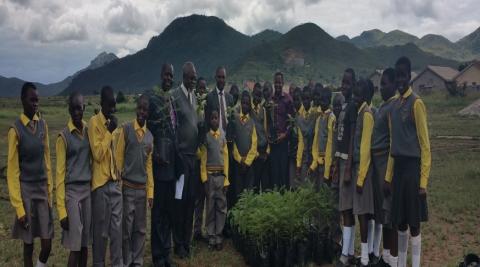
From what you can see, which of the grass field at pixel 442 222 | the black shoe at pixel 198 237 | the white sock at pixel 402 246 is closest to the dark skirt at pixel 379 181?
the white sock at pixel 402 246

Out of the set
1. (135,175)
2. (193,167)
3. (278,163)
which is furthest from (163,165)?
(278,163)

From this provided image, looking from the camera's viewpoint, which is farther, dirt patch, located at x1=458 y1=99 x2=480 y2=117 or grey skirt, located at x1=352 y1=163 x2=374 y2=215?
dirt patch, located at x1=458 y1=99 x2=480 y2=117

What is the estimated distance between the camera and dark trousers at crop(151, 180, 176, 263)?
5.97m

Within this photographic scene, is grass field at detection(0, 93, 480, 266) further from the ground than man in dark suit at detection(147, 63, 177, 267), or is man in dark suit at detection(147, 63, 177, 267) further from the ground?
man in dark suit at detection(147, 63, 177, 267)

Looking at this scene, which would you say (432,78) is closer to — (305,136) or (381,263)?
(305,136)

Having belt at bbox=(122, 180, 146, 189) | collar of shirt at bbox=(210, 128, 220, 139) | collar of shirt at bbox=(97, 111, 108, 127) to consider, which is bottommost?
belt at bbox=(122, 180, 146, 189)

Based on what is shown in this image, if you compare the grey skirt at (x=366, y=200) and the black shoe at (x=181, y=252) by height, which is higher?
the grey skirt at (x=366, y=200)

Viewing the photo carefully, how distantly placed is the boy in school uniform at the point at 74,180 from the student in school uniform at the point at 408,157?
3.50 m

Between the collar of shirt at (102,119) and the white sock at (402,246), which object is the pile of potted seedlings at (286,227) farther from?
the collar of shirt at (102,119)

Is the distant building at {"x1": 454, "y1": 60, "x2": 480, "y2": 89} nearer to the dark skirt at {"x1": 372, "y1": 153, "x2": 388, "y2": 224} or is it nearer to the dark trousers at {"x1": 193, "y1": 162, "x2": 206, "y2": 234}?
the dark trousers at {"x1": 193, "y1": 162, "x2": 206, "y2": 234}

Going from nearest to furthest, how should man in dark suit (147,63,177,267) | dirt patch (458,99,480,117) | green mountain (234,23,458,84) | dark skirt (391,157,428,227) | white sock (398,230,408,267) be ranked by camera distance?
dark skirt (391,157,428,227), white sock (398,230,408,267), man in dark suit (147,63,177,267), dirt patch (458,99,480,117), green mountain (234,23,458,84)

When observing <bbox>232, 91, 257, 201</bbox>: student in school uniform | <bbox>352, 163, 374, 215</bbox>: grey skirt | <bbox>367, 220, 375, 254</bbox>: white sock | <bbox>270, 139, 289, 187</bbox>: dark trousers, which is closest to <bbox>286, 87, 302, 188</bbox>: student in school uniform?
<bbox>270, 139, 289, 187</bbox>: dark trousers

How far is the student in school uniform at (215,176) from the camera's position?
22.9 feet

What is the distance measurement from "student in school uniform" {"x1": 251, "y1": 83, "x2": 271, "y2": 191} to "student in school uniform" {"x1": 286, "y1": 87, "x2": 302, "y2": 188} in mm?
422
